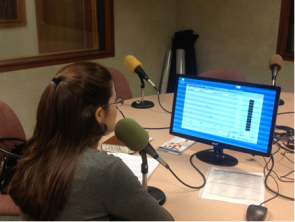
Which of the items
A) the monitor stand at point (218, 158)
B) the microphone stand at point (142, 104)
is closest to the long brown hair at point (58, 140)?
the monitor stand at point (218, 158)

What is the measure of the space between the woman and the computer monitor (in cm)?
55

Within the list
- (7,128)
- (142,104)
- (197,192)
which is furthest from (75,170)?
(142,104)

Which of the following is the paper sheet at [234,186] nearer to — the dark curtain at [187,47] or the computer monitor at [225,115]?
the computer monitor at [225,115]

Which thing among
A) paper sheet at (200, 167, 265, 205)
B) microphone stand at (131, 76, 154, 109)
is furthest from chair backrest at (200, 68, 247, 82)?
paper sheet at (200, 167, 265, 205)

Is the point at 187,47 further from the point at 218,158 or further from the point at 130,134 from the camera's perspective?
the point at 130,134

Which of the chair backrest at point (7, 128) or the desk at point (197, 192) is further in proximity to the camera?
the chair backrest at point (7, 128)

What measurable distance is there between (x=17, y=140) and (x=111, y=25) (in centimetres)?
212

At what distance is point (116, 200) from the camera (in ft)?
2.72

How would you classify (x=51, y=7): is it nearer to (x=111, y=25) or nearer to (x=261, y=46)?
(x=111, y=25)

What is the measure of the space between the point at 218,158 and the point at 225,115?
0.22m

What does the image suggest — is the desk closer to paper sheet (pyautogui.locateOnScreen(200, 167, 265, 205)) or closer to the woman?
paper sheet (pyautogui.locateOnScreen(200, 167, 265, 205))

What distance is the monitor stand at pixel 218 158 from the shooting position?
4.49ft

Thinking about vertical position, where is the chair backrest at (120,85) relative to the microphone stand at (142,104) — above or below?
above

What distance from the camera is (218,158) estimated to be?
1389 millimetres
